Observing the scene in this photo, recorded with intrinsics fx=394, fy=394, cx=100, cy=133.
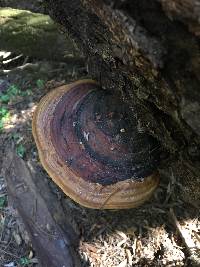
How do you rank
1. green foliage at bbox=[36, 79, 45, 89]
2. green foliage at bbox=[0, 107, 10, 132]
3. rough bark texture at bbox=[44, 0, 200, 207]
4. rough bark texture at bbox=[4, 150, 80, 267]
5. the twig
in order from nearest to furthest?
rough bark texture at bbox=[44, 0, 200, 207] < the twig < rough bark texture at bbox=[4, 150, 80, 267] < green foliage at bbox=[0, 107, 10, 132] < green foliage at bbox=[36, 79, 45, 89]

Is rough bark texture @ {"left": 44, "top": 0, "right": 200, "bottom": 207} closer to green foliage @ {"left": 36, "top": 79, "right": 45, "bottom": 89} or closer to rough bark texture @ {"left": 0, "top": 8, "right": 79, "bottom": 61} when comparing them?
rough bark texture @ {"left": 0, "top": 8, "right": 79, "bottom": 61}

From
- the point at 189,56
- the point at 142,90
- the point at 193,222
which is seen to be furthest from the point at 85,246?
the point at 189,56

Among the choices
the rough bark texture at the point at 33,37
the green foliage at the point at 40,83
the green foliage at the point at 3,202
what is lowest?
the green foliage at the point at 3,202

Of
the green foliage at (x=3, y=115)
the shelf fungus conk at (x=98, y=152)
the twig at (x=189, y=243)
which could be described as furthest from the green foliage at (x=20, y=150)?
the twig at (x=189, y=243)

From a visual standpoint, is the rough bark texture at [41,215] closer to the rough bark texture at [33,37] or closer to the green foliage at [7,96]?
the green foliage at [7,96]

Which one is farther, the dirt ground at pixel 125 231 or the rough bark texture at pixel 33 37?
the rough bark texture at pixel 33 37

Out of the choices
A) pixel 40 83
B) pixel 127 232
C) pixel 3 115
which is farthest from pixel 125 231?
pixel 40 83

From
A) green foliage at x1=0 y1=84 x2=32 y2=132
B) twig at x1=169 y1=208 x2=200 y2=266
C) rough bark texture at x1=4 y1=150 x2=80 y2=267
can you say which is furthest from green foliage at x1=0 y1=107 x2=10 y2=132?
twig at x1=169 y1=208 x2=200 y2=266
